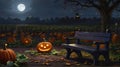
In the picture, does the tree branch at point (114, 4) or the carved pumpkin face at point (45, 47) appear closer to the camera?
the carved pumpkin face at point (45, 47)

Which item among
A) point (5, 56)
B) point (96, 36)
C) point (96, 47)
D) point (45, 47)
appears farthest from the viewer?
point (45, 47)

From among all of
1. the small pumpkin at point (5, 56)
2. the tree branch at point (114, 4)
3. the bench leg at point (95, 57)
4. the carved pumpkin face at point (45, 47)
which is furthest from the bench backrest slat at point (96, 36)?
the tree branch at point (114, 4)

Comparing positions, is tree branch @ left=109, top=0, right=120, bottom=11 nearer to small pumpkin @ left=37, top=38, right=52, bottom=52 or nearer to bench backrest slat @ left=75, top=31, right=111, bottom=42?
small pumpkin @ left=37, top=38, right=52, bottom=52

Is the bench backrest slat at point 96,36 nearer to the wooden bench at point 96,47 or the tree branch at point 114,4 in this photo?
the wooden bench at point 96,47

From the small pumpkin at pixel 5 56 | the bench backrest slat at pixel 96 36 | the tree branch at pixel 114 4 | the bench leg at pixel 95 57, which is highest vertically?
the tree branch at pixel 114 4

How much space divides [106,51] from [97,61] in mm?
471

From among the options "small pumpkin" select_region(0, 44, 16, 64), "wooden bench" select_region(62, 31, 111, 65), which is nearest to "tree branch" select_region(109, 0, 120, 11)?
"wooden bench" select_region(62, 31, 111, 65)

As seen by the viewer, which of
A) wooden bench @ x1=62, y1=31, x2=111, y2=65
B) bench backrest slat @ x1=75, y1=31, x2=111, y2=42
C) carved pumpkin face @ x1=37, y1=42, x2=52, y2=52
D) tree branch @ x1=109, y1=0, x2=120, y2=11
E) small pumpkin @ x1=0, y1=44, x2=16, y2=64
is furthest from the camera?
tree branch @ x1=109, y1=0, x2=120, y2=11

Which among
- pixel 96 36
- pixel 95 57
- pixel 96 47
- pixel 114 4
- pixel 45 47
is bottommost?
pixel 95 57

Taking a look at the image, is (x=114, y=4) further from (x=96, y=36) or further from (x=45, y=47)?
(x=96, y=36)

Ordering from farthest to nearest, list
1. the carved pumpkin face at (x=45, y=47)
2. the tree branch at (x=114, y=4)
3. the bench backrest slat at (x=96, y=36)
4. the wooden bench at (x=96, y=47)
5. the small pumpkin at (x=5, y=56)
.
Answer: the tree branch at (x=114, y=4), the carved pumpkin face at (x=45, y=47), the bench backrest slat at (x=96, y=36), the wooden bench at (x=96, y=47), the small pumpkin at (x=5, y=56)

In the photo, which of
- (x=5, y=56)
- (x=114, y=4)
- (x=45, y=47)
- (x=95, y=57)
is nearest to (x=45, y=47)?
(x=45, y=47)

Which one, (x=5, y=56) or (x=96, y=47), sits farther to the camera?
(x=96, y=47)

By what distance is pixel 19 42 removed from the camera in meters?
19.6
